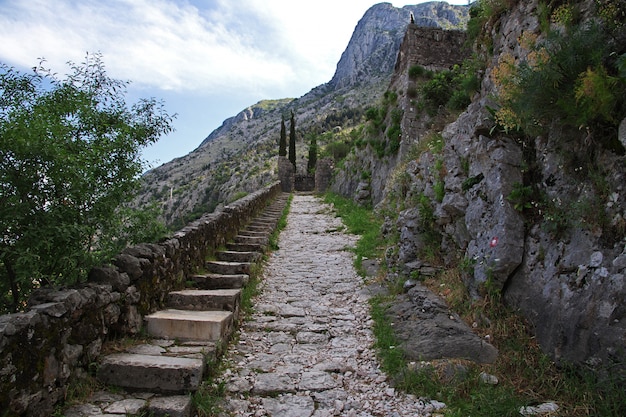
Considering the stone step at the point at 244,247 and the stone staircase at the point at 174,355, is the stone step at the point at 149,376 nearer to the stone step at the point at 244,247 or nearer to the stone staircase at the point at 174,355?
the stone staircase at the point at 174,355

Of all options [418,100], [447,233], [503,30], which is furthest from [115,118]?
[418,100]

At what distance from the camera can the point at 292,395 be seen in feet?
12.2

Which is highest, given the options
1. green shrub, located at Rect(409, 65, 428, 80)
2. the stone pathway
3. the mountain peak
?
the mountain peak

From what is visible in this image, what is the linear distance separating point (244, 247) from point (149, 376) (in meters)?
5.03

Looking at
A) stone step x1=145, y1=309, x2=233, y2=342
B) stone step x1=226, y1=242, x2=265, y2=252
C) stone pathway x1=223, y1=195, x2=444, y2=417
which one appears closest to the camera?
stone pathway x1=223, y1=195, x2=444, y2=417

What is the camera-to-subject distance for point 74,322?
10.5ft

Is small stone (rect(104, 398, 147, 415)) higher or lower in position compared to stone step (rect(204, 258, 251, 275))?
lower

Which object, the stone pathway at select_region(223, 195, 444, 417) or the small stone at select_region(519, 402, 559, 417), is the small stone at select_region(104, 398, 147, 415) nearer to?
the stone pathway at select_region(223, 195, 444, 417)

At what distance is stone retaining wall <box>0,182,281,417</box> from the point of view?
100 inches

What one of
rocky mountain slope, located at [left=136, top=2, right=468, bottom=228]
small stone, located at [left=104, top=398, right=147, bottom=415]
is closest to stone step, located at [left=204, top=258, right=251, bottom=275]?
small stone, located at [left=104, top=398, right=147, bottom=415]

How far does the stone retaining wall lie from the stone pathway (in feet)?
3.91

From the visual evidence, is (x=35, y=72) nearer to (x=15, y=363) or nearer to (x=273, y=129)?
(x=15, y=363)

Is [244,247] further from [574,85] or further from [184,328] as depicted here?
[574,85]

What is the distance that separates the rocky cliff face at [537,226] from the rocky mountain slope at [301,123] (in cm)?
3892
